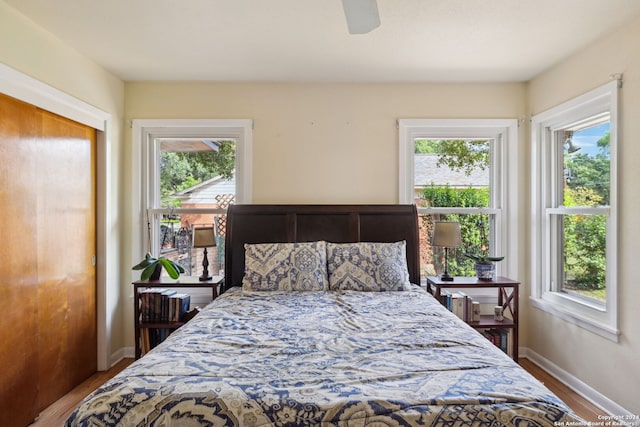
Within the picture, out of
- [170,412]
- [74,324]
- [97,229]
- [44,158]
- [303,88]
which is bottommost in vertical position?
[74,324]

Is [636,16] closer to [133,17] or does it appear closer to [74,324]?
[133,17]

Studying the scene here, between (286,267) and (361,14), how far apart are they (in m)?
1.79

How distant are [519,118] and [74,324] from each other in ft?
13.7

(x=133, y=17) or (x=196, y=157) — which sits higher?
(x=133, y=17)

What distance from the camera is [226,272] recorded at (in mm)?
3162

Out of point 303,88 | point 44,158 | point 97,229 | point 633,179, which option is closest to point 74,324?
point 97,229

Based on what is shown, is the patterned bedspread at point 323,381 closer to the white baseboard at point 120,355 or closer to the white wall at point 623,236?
the white wall at point 623,236

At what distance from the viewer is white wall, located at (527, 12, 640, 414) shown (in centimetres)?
224

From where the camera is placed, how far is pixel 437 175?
3.49 m

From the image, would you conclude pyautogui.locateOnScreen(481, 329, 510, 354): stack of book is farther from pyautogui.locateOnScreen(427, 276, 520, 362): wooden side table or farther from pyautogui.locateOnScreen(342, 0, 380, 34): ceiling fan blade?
pyautogui.locateOnScreen(342, 0, 380, 34): ceiling fan blade

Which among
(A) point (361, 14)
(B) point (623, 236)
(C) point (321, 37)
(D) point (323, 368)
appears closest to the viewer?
(D) point (323, 368)

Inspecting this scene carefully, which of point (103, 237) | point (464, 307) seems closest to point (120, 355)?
point (103, 237)

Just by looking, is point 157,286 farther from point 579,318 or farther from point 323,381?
point 579,318

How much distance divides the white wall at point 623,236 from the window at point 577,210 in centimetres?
6
